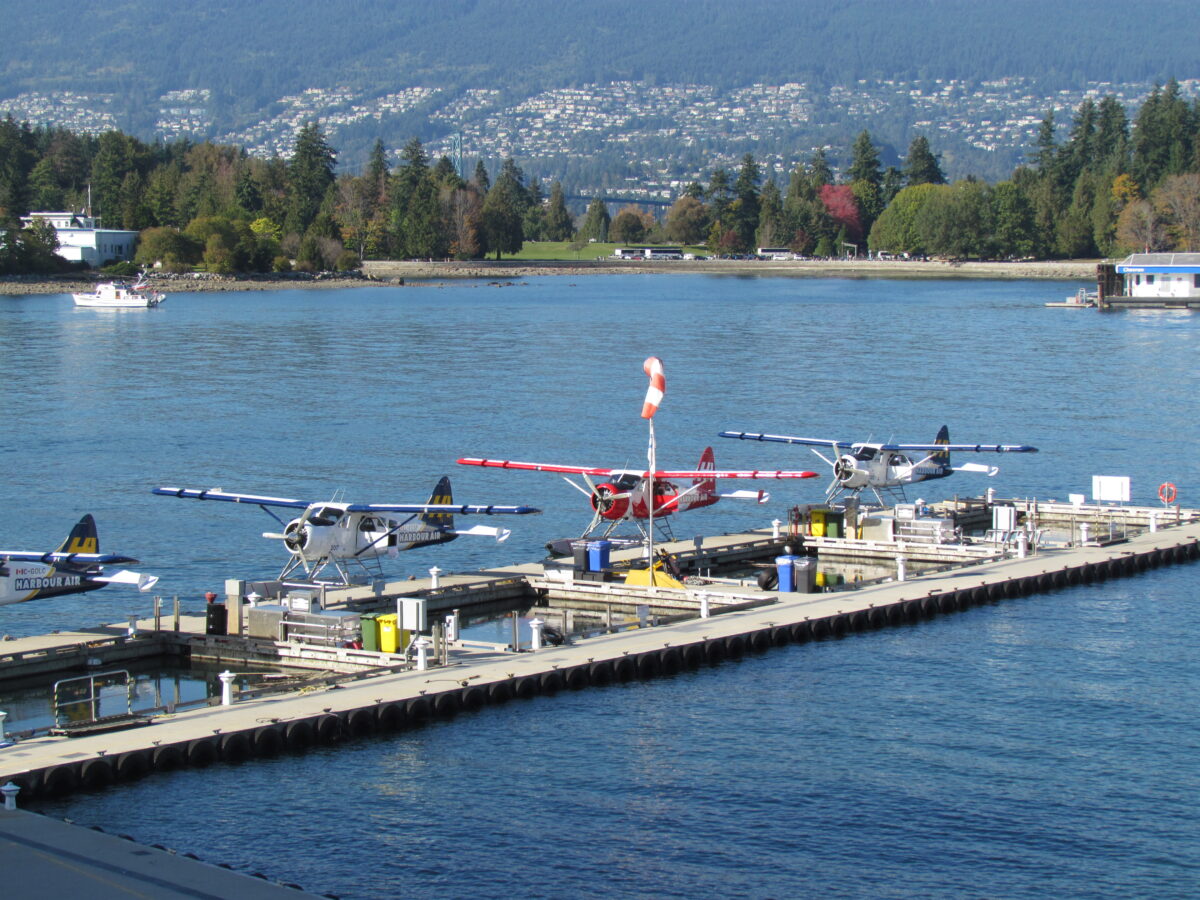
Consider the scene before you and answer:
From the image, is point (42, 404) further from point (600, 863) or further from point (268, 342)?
point (600, 863)

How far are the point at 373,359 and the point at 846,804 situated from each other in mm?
79977

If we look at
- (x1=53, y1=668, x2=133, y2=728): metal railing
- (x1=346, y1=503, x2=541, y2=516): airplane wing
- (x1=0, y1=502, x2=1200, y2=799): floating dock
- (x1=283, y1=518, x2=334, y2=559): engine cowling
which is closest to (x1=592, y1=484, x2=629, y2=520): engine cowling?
(x1=0, y1=502, x2=1200, y2=799): floating dock

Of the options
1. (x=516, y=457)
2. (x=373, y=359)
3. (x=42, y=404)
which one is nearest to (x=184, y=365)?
(x=373, y=359)

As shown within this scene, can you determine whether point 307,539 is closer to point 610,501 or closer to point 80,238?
point 610,501

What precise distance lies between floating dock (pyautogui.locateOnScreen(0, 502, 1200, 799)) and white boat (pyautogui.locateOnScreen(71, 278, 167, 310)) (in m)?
119

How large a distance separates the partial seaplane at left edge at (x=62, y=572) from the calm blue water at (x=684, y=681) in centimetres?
478

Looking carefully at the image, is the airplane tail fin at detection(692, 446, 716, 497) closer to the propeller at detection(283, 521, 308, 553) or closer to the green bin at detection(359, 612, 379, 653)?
the propeller at detection(283, 521, 308, 553)

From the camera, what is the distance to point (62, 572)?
32375mm

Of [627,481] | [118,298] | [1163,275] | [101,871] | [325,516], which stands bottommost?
[101,871]

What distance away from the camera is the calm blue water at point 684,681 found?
73.5ft

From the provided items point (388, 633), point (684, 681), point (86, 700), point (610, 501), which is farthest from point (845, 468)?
point (86, 700)

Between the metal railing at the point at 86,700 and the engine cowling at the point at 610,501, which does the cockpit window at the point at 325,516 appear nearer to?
the metal railing at the point at 86,700

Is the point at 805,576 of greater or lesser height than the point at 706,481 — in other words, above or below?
below

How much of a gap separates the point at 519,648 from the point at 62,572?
30.4ft
